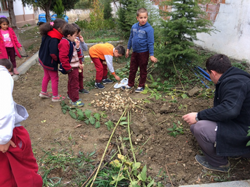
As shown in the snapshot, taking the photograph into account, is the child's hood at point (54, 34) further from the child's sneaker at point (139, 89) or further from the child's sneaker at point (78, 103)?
the child's sneaker at point (139, 89)

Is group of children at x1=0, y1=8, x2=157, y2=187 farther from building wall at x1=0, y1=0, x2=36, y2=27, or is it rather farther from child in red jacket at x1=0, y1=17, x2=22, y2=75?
building wall at x1=0, y1=0, x2=36, y2=27

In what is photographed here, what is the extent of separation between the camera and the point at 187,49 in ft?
14.9

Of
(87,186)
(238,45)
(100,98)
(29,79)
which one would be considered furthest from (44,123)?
(238,45)

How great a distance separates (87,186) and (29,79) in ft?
13.5

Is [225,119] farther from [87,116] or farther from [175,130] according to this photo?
[87,116]

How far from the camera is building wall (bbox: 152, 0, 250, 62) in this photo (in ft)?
15.4

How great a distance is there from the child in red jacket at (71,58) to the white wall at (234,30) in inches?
147

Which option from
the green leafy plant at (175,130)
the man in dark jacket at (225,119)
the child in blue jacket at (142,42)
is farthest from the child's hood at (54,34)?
the man in dark jacket at (225,119)

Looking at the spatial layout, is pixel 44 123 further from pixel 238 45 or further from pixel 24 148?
pixel 238 45

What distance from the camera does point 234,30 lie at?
4992 mm

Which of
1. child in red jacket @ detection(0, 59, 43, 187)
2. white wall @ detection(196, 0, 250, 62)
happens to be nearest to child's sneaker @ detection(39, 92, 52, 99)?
child in red jacket @ detection(0, 59, 43, 187)

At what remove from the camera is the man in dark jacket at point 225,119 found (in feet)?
6.83

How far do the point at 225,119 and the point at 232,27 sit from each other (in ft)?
12.5

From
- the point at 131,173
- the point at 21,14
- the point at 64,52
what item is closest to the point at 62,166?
the point at 131,173
